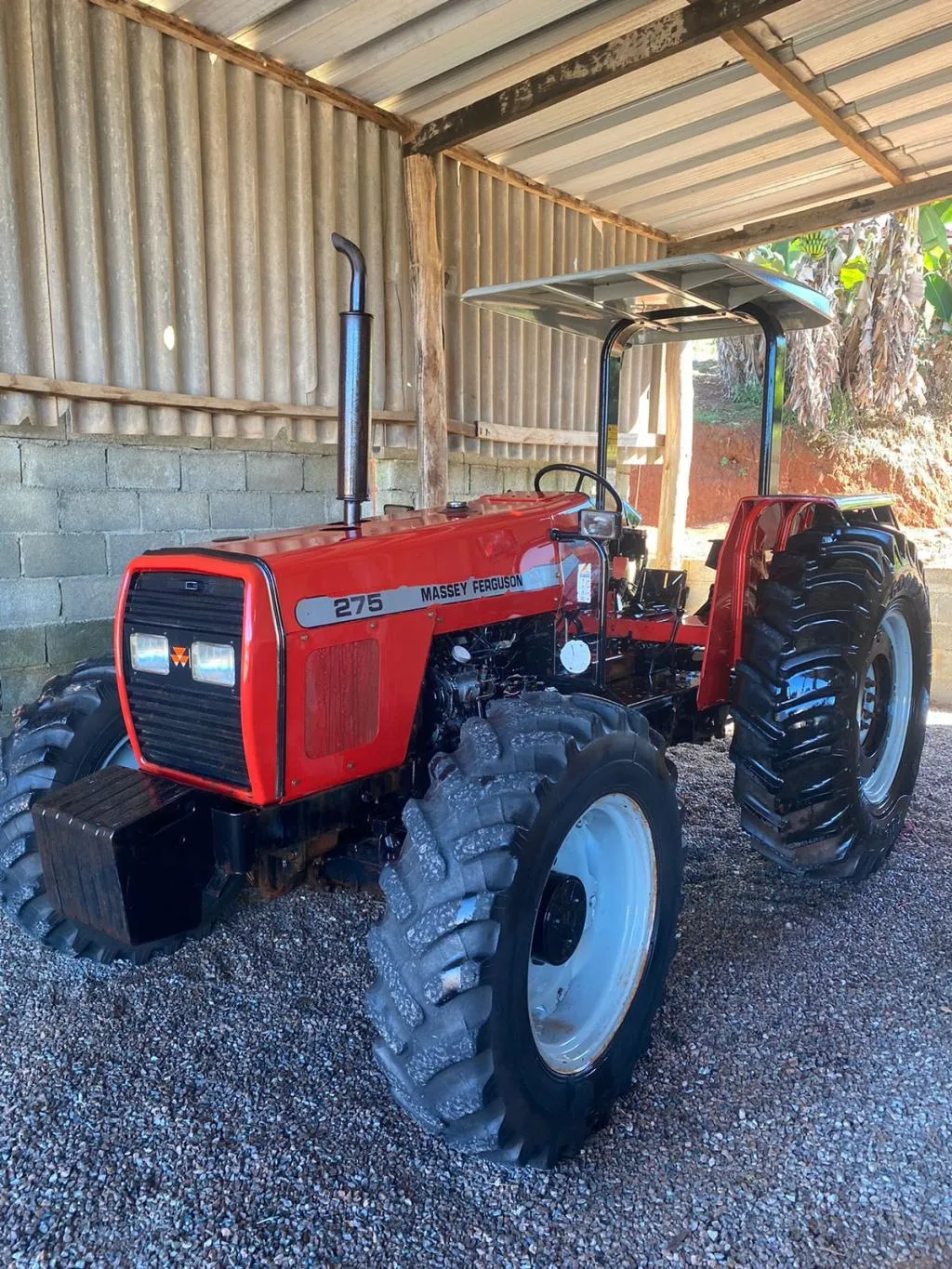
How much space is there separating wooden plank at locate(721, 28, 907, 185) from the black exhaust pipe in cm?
267

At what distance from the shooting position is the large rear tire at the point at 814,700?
2.96 meters

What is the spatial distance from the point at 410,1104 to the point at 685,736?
6.29 ft

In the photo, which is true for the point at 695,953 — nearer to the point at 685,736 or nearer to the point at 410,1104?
the point at 685,736

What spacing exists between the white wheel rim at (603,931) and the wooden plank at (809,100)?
3402 mm

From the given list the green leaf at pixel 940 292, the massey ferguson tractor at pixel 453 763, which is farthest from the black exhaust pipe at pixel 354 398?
the green leaf at pixel 940 292

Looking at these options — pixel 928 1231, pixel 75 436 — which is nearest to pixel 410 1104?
pixel 928 1231

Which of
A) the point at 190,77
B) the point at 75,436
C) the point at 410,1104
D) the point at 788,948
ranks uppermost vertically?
the point at 190,77

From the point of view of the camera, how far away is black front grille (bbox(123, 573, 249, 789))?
2.11 meters

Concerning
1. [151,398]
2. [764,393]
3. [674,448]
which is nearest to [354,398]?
[764,393]

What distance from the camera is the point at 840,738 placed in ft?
9.75

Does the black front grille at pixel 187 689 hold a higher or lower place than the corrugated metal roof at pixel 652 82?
lower

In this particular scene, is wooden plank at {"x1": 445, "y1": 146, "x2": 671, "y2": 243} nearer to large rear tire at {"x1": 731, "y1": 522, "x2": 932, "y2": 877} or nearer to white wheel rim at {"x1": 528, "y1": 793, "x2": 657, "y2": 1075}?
large rear tire at {"x1": 731, "y1": 522, "x2": 932, "y2": 877}

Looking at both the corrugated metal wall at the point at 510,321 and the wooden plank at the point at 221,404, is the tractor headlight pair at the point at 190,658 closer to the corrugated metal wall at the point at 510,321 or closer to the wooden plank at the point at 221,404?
the wooden plank at the point at 221,404

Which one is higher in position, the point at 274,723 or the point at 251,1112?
the point at 274,723
